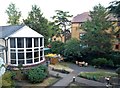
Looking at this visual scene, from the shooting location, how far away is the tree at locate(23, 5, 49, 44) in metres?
34.8

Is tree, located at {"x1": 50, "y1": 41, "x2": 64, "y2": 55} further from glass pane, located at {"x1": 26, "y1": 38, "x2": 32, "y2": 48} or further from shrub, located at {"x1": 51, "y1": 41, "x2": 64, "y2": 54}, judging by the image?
glass pane, located at {"x1": 26, "y1": 38, "x2": 32, "y2": 48}

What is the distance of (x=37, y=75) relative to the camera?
835 inches

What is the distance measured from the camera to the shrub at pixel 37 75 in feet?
68.4

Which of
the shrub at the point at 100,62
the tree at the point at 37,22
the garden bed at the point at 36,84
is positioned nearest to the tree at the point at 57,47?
the tree at the point at 37,22

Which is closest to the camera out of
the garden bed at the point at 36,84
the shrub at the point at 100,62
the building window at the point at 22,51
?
the garden bed at the point at 36,84

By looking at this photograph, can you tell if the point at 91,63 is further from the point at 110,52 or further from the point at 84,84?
the point at 84,84

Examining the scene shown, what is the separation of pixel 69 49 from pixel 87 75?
9.71 m

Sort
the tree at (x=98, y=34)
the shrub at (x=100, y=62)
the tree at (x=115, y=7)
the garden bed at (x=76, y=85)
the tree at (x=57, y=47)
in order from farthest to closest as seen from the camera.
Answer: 1. the tree at (x=57, y=47)
2. the tree at (x=98, y=34)
3. the shrub at (x=100, y=62)
4. the garden bed at (x=76, y=85)
5. the tree at (x=115, y=7)

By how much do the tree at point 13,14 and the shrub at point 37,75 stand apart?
3381 cm

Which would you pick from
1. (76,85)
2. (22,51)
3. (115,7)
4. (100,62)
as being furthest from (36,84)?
(100,62)

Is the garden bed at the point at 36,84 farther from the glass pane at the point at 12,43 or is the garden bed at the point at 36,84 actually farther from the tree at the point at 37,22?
the tree at the point at 37,22

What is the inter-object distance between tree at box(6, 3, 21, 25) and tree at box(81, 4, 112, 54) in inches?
1100

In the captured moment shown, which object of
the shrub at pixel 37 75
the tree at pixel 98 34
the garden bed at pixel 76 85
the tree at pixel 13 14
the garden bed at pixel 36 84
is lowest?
the garden bed at pixel 76 85

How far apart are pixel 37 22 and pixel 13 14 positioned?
22291 millimetres
